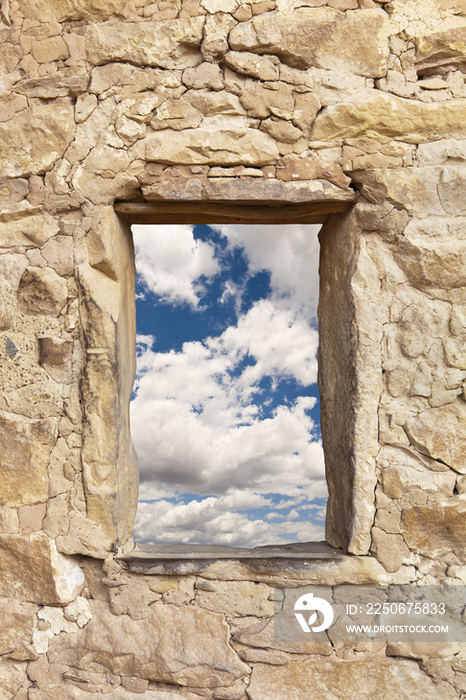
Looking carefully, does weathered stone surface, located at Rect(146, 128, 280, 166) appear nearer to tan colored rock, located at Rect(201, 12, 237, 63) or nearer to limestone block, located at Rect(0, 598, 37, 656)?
tan colored rock, located at Rect(201, 12, 237, 63)

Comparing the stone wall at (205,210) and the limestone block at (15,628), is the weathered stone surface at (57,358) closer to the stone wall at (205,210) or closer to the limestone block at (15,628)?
the stone wall at (205,210)

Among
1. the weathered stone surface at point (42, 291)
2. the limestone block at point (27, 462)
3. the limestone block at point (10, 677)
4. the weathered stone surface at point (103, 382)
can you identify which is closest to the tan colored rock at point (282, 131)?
the weathered stone surface at point (103, 382)

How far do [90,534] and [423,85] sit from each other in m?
2.57

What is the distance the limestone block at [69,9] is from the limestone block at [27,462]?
190cm

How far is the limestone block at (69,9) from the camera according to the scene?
2.24m

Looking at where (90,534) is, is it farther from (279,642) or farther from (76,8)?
(76,8)

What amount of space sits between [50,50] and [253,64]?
→ 3.16 feet

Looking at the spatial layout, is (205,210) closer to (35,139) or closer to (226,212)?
(226,212)

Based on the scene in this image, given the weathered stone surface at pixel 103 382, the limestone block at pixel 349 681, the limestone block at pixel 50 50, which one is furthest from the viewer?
the limestone block at pixel 50 50

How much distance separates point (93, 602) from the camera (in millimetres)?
2166

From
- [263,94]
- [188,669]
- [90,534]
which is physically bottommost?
[188,669]

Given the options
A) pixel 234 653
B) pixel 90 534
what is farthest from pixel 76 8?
pixel 234 653

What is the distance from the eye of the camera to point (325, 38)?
221cm

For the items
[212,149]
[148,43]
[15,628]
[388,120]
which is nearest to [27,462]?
[15,628]
